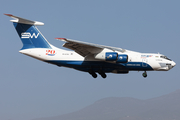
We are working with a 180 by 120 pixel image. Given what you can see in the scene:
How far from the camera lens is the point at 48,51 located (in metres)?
24.9

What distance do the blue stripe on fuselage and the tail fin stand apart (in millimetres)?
1918

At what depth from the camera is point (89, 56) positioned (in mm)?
24141

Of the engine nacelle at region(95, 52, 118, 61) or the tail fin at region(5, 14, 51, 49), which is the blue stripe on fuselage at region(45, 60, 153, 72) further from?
the tail fin at region(5, 14, 51, 49)

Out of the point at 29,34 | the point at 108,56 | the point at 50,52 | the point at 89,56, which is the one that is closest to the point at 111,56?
the point at 108,56

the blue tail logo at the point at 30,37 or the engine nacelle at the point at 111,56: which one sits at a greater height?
the blue tail logo at the point at 30,37

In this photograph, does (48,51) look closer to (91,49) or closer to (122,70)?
(91,49)

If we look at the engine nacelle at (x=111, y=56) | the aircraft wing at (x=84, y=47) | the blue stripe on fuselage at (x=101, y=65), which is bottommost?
the blue stripe on fuselage at (x=101, y=65)

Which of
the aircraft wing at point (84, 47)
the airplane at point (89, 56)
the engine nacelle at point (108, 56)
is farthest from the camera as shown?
the airplane at point (89, 56)

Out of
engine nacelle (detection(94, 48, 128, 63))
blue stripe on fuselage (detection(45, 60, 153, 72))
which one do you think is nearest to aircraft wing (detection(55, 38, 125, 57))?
engine nacelle (detection(94, 48, 128, 63))

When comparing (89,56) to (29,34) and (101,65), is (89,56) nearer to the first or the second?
(101,65)

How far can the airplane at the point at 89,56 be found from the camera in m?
23.3

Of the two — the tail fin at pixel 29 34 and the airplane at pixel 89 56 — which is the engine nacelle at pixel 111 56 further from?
the tail fin at pixel 29 34

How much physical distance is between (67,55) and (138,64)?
17.8 feet

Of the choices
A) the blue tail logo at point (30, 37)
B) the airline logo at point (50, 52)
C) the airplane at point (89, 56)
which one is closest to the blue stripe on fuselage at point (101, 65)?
the airplane at point (89, 56)
